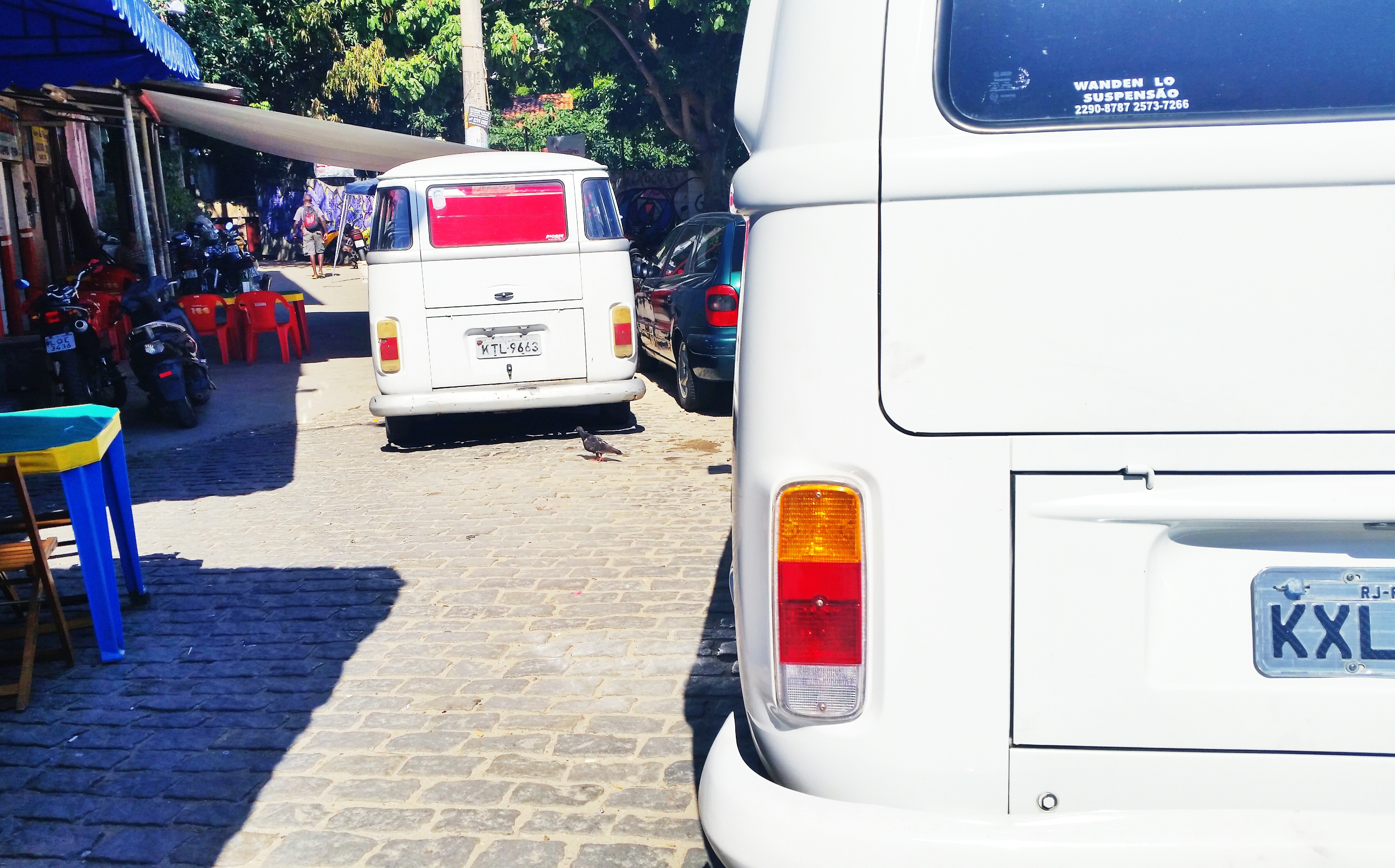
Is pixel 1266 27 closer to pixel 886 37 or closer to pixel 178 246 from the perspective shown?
pixel 886 37

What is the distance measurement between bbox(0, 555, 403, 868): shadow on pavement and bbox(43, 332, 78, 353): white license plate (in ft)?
14.5

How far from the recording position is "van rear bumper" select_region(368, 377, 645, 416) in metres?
8.79

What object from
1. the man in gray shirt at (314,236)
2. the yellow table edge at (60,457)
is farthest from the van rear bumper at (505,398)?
the man in gray shirt at (314,236)

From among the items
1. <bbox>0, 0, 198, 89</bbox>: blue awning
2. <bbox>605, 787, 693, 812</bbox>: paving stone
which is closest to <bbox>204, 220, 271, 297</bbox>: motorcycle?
<bbox>0, 0, 198, 89</bbox>: blue awning

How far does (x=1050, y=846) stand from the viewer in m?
2.05

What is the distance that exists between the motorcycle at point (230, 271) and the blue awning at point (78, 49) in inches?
386

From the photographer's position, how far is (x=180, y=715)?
4430 millimetres

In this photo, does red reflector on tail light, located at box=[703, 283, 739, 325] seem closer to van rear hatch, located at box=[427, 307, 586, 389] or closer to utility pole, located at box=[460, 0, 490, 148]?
van rear hatch, located at box=[427, 307, 586, 389]

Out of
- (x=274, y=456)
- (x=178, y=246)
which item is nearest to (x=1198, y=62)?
(x=274, y=456)

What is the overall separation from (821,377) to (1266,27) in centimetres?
94

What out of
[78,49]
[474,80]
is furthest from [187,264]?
[78,49]

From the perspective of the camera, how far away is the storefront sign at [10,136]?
1266cm

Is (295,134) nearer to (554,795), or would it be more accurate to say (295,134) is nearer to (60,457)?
(60,457)

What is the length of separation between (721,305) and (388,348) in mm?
2664
